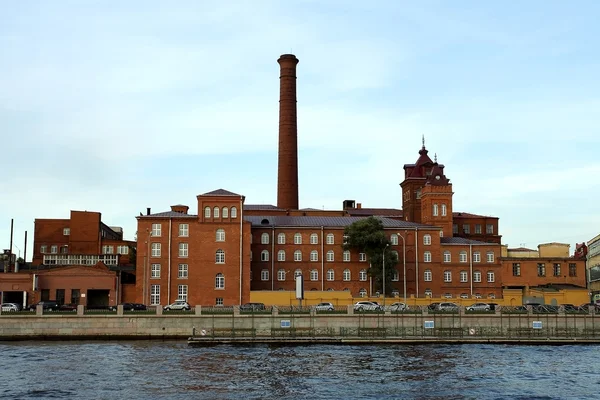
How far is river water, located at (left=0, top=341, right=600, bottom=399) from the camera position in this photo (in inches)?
1658

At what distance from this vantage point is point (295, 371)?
4916 centimetres

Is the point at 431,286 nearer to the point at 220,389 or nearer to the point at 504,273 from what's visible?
the point at 504,273

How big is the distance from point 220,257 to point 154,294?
920 cm

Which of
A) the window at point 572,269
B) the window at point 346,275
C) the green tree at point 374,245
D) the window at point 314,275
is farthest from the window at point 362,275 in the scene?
the window at point 572,269

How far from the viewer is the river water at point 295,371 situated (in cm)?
4212

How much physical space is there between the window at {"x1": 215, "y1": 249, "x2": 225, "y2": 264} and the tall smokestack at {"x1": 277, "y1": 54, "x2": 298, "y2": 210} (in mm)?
28584

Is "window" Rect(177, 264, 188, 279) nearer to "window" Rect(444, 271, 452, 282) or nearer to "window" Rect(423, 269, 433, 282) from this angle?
"window" Rect(423, 269, 433, 282)

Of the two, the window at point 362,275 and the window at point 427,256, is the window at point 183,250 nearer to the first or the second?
the window at point 362,275

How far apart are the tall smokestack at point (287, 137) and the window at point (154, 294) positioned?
33.5 m

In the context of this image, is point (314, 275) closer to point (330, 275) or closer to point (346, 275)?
point (330, 275)

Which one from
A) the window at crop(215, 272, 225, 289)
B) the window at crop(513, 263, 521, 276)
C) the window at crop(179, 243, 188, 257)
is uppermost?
the window at crop(179, 243, 188, 257)

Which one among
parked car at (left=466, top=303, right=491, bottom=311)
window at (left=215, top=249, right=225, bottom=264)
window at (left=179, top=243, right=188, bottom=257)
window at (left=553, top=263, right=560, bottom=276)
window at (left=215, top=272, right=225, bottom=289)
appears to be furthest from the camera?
window at (left=553, top=263, right=560, bottom=276)

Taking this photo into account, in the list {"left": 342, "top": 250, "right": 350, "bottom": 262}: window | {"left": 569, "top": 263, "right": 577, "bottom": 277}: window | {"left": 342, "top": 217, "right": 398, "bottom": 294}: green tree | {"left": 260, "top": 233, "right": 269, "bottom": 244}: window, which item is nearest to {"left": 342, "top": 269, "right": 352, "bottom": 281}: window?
{"left": 342, "top": 250, "right": 350, "bottom": 262}: window

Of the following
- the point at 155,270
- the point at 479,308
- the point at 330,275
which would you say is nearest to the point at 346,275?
the point at 330,275
